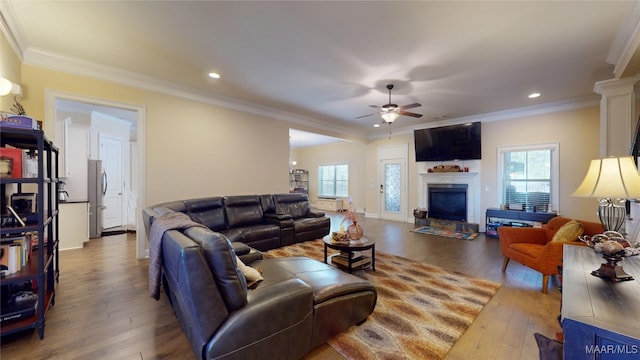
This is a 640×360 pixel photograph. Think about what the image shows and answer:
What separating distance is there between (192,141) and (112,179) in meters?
3.21

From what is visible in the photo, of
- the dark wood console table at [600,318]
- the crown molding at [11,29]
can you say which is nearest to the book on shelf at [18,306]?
the crown molding at [11,29]

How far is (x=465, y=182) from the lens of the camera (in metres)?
6.50

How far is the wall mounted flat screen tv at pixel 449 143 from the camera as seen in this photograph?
20.2ft

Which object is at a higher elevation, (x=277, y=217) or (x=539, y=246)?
(x=277, y=217)

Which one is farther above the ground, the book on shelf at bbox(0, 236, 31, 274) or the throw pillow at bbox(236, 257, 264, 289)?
the book on shelf at bbox(0, 236, 31, 274)

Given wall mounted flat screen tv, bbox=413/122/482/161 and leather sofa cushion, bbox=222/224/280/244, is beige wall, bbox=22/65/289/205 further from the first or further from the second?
wall mounted flat screen tv, bbox=413/122/482/161

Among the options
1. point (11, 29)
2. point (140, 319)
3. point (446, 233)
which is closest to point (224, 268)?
point (140, 319)

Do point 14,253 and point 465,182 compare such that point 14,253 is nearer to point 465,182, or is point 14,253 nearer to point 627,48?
point 627,48

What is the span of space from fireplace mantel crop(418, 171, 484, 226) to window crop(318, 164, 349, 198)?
142 inches

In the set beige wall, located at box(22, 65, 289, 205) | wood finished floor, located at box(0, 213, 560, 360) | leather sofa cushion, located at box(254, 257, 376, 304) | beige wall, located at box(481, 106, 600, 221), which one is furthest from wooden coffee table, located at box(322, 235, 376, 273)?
beige wall, located at box(481, 106, 600, 221)

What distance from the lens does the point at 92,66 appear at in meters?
3.52

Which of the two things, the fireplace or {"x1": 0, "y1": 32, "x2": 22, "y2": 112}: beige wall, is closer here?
{"x1": 0, "y1": 32, "x2": 22, "y2": 112}: beige wall

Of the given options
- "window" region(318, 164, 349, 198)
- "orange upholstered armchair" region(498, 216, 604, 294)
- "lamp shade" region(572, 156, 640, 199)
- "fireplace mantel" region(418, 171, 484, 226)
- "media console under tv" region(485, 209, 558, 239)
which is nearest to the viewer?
"lamp shade" region(572, 156, 640, 199)

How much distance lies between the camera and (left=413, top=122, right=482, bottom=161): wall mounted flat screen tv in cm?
617
